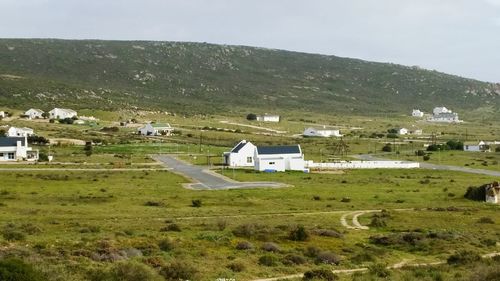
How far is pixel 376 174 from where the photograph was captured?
77438mm

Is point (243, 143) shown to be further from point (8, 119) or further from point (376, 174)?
point (8, 119)

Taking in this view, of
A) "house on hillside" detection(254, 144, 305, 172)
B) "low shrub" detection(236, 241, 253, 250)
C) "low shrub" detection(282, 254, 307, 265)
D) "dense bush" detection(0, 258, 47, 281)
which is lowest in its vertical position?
"low shrub" detection(282, 254, 307, 265)

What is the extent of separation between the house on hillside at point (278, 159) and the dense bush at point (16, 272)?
197 feet

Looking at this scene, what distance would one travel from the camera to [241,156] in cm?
8394

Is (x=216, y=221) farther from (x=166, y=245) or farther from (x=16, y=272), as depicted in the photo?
(x=16, y=272)

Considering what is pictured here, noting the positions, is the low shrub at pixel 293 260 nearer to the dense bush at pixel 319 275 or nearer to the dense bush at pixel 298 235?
the dense bush at pixel 319 275

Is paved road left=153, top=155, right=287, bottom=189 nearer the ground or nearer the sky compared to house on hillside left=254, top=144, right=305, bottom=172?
nearer the ground

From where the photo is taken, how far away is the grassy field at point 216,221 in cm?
2584

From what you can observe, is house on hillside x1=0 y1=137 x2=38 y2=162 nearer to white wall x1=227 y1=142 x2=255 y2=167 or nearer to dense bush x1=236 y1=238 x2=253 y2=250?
white wall x1=227 y1=142 x2=255 y2=167

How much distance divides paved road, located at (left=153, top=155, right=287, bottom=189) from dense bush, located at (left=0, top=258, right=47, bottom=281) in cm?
4064

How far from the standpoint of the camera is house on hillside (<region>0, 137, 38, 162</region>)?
85688 mm

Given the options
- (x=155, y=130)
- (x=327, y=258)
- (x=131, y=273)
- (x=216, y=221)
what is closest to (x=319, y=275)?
(x=327, y=258)

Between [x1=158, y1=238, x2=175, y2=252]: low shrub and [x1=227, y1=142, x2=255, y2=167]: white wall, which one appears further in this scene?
[x1=227, y1=142, x2=255, y2=167]: white wall

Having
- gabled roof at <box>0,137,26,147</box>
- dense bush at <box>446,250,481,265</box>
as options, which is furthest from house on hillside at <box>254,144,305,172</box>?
dense bush at <box>446,250,481,265</box>
